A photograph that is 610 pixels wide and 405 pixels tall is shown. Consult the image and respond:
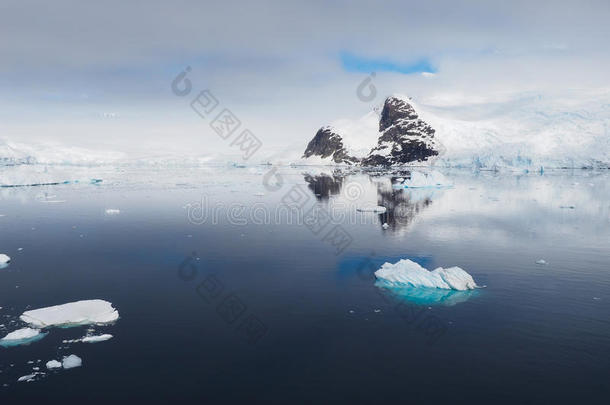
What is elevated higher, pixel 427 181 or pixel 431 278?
pixel 427 181

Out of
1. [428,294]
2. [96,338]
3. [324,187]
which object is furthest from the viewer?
[324,187]

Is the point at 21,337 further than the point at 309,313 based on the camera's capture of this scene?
No

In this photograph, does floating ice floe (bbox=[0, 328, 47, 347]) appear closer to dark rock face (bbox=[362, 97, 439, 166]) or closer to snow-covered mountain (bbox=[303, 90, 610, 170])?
snow-covered mountain (bbox=[303, 90, 610, 170])

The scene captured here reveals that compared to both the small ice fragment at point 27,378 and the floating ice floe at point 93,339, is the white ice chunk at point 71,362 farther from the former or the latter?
the floating ice floe at point 93,339

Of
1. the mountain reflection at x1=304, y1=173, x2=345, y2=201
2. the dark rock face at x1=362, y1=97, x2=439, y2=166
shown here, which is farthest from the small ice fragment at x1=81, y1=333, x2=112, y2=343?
the dark rock face at x1=362, y1=97, x2=439, y2=166

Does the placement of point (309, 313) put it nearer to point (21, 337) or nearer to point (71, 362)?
point (71, 362)

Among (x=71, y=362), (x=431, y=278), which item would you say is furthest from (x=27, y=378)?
(x=431, y=278)

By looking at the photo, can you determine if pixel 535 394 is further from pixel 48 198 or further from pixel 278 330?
pixel 48 198
